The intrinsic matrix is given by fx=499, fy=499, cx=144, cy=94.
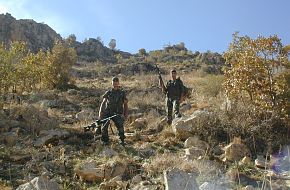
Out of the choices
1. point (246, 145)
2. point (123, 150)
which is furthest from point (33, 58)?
point (246, 145)

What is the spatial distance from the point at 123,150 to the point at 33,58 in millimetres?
11496

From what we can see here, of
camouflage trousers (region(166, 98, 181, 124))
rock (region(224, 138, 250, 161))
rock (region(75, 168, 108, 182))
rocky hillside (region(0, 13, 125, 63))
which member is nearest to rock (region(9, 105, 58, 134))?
camouflage trousers (region(166, 98, 181, 124))

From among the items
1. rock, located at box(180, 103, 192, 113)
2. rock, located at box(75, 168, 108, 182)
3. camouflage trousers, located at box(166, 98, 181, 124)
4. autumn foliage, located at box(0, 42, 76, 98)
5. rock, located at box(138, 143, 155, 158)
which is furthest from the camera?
autumn foliage, located at box(0, 42, 76, 98)

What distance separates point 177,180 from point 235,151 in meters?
3.24

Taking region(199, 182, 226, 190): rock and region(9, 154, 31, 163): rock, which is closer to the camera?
region(199, 182, 226, 190): rock

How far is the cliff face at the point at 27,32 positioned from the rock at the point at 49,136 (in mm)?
30723

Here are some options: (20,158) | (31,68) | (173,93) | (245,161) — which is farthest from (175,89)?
(31,68)

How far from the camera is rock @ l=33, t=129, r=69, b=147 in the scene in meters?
10.6

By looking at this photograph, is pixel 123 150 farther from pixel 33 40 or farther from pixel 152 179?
pixel 33 40

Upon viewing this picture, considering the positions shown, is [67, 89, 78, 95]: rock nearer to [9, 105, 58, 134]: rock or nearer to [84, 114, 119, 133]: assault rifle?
[9, 105, 58, 134]: rock

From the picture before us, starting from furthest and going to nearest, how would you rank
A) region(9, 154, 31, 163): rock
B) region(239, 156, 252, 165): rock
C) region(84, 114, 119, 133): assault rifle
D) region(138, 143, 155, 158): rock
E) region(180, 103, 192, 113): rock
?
region(180, 103, 192, 113): rock
region(84, 114, 119, 133): assault rifle
region(138, 143, 155, 158): rock
region(9, 154, 31, 163): rock
region(239, 156, 252, 165): rock

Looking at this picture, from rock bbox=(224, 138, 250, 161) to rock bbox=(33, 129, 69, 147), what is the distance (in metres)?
3.77

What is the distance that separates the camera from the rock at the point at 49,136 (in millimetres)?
10594

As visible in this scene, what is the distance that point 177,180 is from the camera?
6465mm
